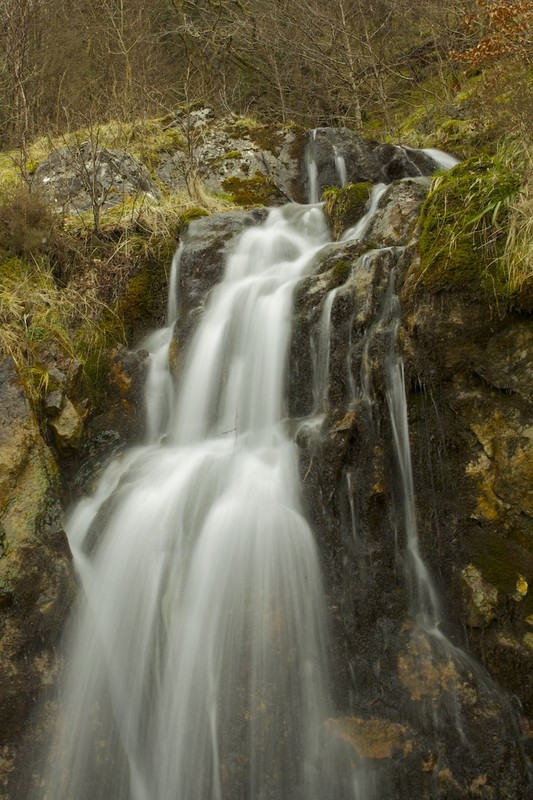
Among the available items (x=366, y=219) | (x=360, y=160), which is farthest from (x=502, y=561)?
(x=360, y=160)

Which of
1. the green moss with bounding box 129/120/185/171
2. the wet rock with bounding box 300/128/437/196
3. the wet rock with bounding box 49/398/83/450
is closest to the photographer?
the wet rock with bounding box 49/398/83/450

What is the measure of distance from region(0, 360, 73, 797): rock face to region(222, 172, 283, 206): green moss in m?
6.39

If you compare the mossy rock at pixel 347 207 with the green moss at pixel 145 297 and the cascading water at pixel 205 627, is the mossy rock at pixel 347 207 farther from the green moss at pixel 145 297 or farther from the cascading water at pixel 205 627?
the cascading water at pixel 205 627

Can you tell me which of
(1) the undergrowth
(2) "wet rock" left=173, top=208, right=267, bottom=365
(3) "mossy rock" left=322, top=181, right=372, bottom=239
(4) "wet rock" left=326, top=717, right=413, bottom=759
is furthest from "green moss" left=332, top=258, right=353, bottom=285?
(4) "wet rock" left=326, top=717, right=413, bottom=759

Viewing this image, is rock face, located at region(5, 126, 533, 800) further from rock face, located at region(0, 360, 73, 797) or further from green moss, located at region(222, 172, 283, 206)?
green moss, located at region(222, 172, 283, 206)

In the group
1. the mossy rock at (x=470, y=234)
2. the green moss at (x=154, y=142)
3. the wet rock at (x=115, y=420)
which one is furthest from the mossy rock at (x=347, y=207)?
the green moss at (x=154, y=142)

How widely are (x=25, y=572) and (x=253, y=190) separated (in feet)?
26.0

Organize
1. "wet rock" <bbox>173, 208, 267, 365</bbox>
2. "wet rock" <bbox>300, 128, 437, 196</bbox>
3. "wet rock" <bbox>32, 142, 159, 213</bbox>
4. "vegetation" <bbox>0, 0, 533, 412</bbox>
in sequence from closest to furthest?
1. "vegetation" <bbox>0, 0, 533, 412</bbox>
2. "wet rock" <bbox>173, 208, 267, 365</bbox>
3. "wet rock" <bbox>32, 142, 159, 213</bbox>
4. "wet rock" <bbox>300, 128, 437, 196</bbox>

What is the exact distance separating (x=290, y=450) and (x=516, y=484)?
5.24 feet

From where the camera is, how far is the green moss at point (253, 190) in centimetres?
958

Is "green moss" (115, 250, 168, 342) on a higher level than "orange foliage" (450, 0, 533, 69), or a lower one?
lower

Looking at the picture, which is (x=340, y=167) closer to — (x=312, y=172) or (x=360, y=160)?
(x=360, y=160)

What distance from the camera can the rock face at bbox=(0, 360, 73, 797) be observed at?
3.30 meters

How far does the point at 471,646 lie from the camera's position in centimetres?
322
